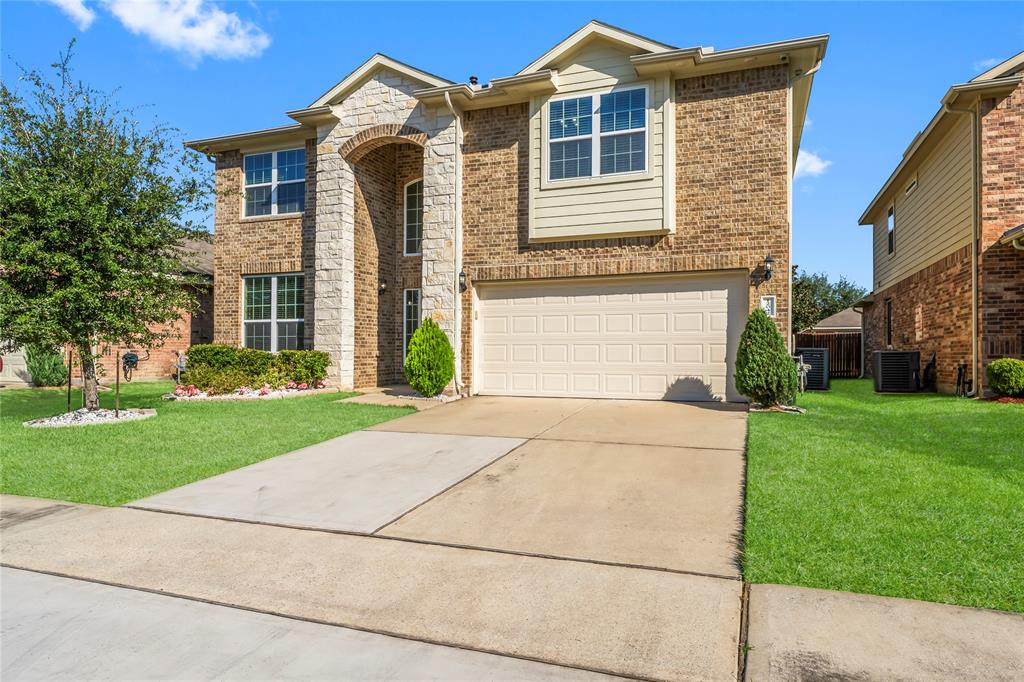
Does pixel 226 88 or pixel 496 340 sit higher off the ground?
pixel 226 88

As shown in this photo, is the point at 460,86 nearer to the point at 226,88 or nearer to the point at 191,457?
the point at 226,88

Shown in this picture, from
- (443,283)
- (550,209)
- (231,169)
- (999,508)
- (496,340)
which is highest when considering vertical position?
(231,169)

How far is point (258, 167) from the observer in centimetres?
1516

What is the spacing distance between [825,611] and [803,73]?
10.3 m

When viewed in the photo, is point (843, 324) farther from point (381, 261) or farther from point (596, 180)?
point (381, 261)

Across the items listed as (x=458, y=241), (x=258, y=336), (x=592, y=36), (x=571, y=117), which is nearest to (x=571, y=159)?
(x=571, y=117)

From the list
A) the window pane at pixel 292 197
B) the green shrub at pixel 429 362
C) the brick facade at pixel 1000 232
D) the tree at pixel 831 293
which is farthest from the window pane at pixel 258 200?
the tree at pixel 831 293

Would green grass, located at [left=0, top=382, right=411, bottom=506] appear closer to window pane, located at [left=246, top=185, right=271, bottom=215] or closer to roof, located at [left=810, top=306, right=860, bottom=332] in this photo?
window pane, located at [left=246, top=185, right=271, bottom=215]

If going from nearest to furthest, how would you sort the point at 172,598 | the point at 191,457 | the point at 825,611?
the point at 825,611
the point at 172,598
the point at 191,457

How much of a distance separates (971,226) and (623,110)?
22.6 ft

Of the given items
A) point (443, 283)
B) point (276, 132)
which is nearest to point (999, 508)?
point (443, 283)

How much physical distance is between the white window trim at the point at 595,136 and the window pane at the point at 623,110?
0.06 metres

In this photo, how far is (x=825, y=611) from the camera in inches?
117

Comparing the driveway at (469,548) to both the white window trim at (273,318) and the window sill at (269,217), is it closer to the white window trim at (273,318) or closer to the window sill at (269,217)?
the white window trim at (273,318)
